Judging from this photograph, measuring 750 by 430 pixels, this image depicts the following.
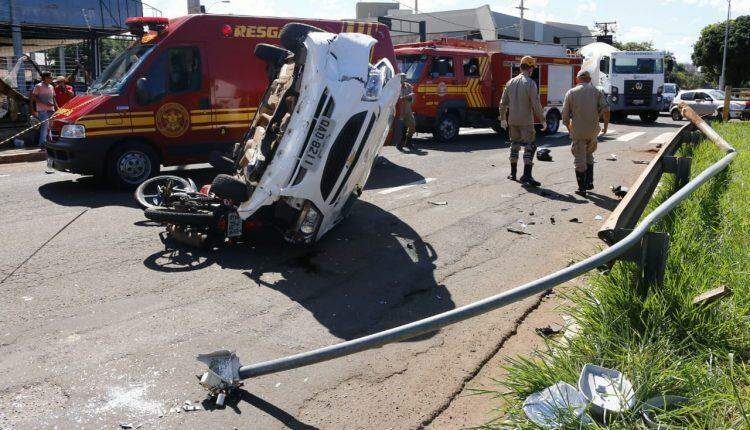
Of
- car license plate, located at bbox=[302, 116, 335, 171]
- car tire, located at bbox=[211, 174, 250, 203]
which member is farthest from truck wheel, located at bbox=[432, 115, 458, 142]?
car tire, located at bbox=[211, 174, 250, 203]

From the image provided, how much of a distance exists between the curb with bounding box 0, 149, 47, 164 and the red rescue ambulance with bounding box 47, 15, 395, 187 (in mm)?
4327

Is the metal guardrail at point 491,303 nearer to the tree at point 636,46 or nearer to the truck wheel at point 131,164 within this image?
the truck wheel at point 131,164

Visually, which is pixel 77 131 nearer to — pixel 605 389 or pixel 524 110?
pixel 524 110

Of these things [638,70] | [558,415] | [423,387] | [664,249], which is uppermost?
[638,70]

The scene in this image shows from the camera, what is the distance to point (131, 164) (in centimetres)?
992

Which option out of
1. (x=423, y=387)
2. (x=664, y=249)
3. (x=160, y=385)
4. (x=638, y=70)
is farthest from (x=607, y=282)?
(x=638, y=70)

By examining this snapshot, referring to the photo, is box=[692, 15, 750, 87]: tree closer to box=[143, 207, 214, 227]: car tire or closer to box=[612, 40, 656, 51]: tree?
box=[612, 40, 656, 51]: tree

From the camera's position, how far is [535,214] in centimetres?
864

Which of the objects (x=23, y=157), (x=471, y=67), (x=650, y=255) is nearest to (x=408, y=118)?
(x=471, y=67)

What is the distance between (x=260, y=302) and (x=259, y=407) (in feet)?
5.59

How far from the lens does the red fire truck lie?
662 inches

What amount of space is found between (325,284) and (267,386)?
1929 mm

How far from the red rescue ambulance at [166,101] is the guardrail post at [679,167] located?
6.30 meters

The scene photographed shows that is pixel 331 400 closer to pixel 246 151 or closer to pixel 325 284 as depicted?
pixel 325 284
